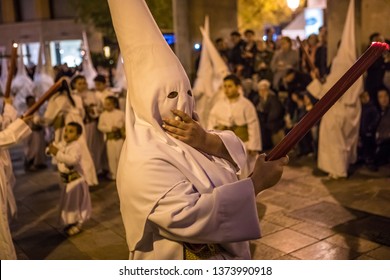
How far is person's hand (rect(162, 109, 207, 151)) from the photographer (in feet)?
7.43

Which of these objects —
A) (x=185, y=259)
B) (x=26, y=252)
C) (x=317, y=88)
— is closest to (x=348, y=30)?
(x=317, y=88)

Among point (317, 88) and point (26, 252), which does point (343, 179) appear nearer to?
point (317, 88)

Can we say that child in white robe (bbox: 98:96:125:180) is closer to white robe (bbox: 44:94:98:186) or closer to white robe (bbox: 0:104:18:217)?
white robe (bbox: 44:94:98:186)

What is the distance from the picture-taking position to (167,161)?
217 cm

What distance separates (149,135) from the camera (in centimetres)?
225

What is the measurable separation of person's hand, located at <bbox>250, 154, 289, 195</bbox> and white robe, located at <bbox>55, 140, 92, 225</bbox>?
3775 mm

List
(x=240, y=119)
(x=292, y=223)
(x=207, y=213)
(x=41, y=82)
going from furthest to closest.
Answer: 1. (x=41, y=82)
2. (x=240, y=119)
3. (x=292, y=223)
4. (x=207, y=213)

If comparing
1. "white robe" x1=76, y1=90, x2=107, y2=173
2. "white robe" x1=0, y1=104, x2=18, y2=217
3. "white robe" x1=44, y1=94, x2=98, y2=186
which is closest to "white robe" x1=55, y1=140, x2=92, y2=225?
"white robe" x1=0, y1=104, x2=18, y2=217

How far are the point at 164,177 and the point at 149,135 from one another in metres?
0.23

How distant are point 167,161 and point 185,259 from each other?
515 mm

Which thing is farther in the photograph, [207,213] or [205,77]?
[205,77]

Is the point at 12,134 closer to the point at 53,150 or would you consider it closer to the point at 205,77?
the point at 53,150

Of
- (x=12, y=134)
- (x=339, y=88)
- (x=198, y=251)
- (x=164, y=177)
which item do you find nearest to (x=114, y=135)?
(x=12, y=134)

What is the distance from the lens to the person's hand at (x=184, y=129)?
226 centimetres
